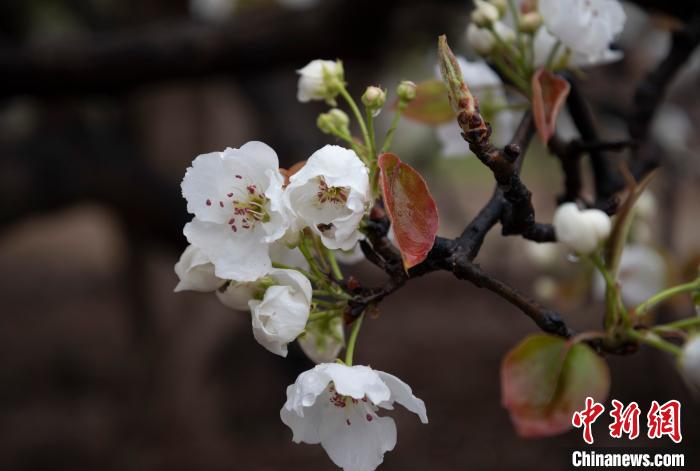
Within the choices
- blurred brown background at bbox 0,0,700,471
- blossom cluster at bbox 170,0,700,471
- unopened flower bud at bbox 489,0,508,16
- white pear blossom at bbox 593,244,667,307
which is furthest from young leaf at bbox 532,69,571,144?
blurred brown background at bbox 0,0,700,471

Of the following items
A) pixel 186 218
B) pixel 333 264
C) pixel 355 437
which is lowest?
pixel 186 218

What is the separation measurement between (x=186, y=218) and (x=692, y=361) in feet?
6.99

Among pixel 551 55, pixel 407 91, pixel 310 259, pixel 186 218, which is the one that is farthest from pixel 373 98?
pixel 186 218

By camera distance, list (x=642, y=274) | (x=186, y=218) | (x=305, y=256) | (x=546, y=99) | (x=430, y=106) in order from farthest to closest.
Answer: (x=186, y=218), (x=642, y=274), (x=430, y=106), (x=546, y=99), (x=305, y=256)

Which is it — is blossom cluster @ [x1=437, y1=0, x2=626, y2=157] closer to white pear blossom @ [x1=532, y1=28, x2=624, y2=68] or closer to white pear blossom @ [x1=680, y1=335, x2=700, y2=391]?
white pear blossom @ [x1=532, y1=28, x2=624, y2=68]

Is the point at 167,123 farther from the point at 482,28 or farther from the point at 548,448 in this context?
the point at 482,28

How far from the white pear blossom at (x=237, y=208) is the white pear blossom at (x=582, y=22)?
1.09ft

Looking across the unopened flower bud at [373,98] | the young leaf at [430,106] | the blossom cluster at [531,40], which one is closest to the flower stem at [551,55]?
the blossom cluster at [531,40]

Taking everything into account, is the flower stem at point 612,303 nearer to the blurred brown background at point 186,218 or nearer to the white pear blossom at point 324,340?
the white pear blossom at point 324,340

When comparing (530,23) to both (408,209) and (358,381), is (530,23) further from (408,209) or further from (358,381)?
(358,381)

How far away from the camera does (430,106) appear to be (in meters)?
0.85

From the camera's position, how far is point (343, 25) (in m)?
2.13

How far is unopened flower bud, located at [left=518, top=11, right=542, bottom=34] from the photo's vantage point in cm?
76

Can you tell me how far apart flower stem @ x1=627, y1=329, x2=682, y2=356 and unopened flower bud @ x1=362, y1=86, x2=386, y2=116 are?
0.91 ft
